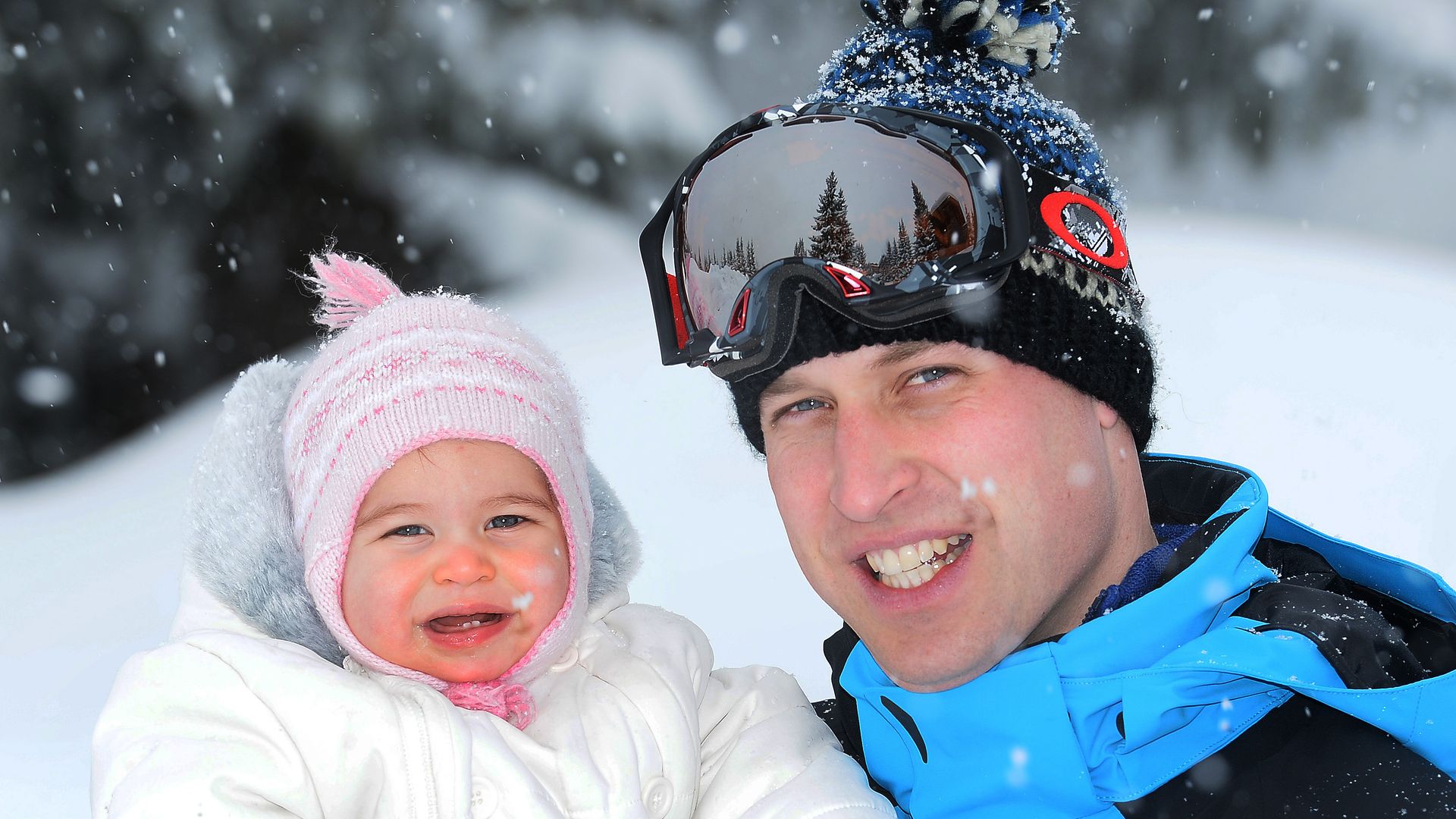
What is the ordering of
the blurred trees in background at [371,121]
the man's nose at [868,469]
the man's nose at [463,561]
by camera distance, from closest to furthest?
the man's nose at [868,469] < the man's nose at [463,561] < the blurred trees in background at [371,121]

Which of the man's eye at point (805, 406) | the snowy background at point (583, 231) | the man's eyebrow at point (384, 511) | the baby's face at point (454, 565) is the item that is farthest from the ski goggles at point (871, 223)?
the snowy background at point (583, 231)

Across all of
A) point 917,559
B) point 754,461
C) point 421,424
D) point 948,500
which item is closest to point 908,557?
point 917,559

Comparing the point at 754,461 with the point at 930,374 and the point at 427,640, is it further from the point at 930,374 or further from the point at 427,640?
the point at 930,374

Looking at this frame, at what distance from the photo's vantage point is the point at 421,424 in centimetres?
215

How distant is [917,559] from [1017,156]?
2.44 ft

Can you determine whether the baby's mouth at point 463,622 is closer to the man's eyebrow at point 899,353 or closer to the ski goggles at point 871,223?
the ski goggles at point 871,223

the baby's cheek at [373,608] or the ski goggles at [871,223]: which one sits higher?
the ski goggles at [871,223]

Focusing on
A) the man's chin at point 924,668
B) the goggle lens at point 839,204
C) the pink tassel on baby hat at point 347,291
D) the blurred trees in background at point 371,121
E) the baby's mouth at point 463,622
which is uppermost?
the blurred trees in background at point 371,121

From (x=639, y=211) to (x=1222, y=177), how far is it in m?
4.18

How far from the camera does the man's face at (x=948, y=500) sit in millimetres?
1779

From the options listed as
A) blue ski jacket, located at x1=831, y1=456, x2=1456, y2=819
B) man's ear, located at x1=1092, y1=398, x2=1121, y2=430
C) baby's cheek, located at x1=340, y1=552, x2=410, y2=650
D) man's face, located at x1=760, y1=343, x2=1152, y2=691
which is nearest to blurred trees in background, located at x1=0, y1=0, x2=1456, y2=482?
baby's cheek, located at x1=340, y1=552, x2=410, y2=650

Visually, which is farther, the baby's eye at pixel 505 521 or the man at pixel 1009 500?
the baby's eye at pixel 505 521

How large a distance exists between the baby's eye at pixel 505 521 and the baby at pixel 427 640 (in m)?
0.01

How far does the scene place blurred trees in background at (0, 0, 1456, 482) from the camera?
6316mm
